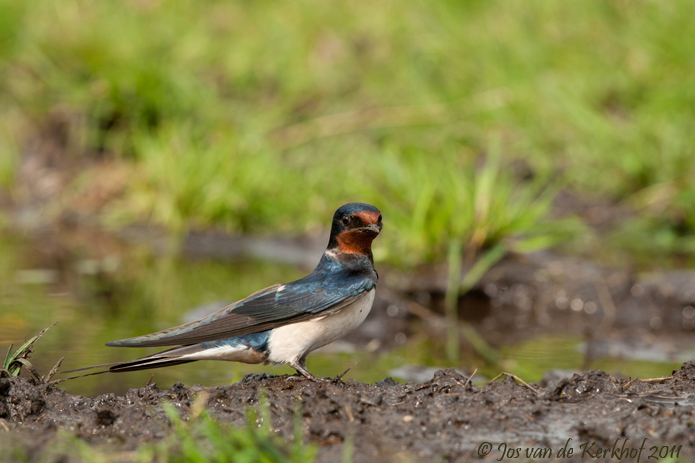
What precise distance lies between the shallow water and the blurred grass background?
3.50ft

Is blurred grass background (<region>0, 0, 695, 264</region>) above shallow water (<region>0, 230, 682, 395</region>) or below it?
above

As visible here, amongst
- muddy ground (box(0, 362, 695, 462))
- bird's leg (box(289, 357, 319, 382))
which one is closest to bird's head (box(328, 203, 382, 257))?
bird's leg (box(289, 357, 319, 382))

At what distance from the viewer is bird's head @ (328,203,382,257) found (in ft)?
12.8

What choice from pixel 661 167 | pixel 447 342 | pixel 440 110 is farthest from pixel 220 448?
pixel 440 110

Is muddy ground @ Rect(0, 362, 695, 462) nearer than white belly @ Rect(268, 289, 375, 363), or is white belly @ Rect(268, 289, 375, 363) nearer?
muddy ground @ Rect(0, 362, 695, 462)

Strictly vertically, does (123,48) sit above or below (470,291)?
above

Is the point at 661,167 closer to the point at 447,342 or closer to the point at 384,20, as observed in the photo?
the point at 447,342

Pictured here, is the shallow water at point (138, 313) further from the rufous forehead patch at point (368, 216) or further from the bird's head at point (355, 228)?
the rufous forehead patch at point (368, 216)

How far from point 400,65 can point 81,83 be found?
171 inches

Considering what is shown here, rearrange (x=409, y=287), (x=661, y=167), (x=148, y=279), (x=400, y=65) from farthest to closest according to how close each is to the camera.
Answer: (x=400, y=65) → (x=661, y=167) → (x=148, y=279) → (x=409, y=287)

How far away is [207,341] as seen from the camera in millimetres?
3734

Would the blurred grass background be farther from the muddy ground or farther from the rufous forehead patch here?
the muddy ground

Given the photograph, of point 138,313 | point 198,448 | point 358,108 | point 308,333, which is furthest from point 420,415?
point 358,108

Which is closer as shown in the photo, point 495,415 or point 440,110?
point 495,415
